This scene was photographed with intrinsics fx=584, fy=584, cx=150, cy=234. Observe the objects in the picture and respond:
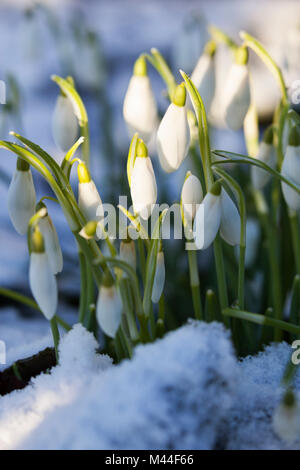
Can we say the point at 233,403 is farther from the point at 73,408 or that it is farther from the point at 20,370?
the point at 20,370

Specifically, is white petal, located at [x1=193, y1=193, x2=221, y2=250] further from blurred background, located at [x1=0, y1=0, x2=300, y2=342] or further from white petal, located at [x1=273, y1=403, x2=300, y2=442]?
blurred background, located at [x1=0, y1=0, x2=300, y2=342]

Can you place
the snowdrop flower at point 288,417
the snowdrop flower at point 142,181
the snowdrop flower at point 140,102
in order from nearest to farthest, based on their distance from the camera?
the snowdrop flower at point 288,417 < the snowdrop flower at point 142,181 < the snowdrop flower at point 140,102

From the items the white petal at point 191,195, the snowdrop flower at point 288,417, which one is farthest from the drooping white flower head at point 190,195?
the snowdrop flower at point 288,417

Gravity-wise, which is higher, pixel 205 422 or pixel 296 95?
pixel 296 95

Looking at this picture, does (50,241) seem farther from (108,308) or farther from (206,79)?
(206,79)

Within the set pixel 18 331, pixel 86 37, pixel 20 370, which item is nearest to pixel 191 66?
pixel 86 37

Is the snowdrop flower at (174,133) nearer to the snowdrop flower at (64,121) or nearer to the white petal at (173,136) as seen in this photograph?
the white petal at (173,136)
